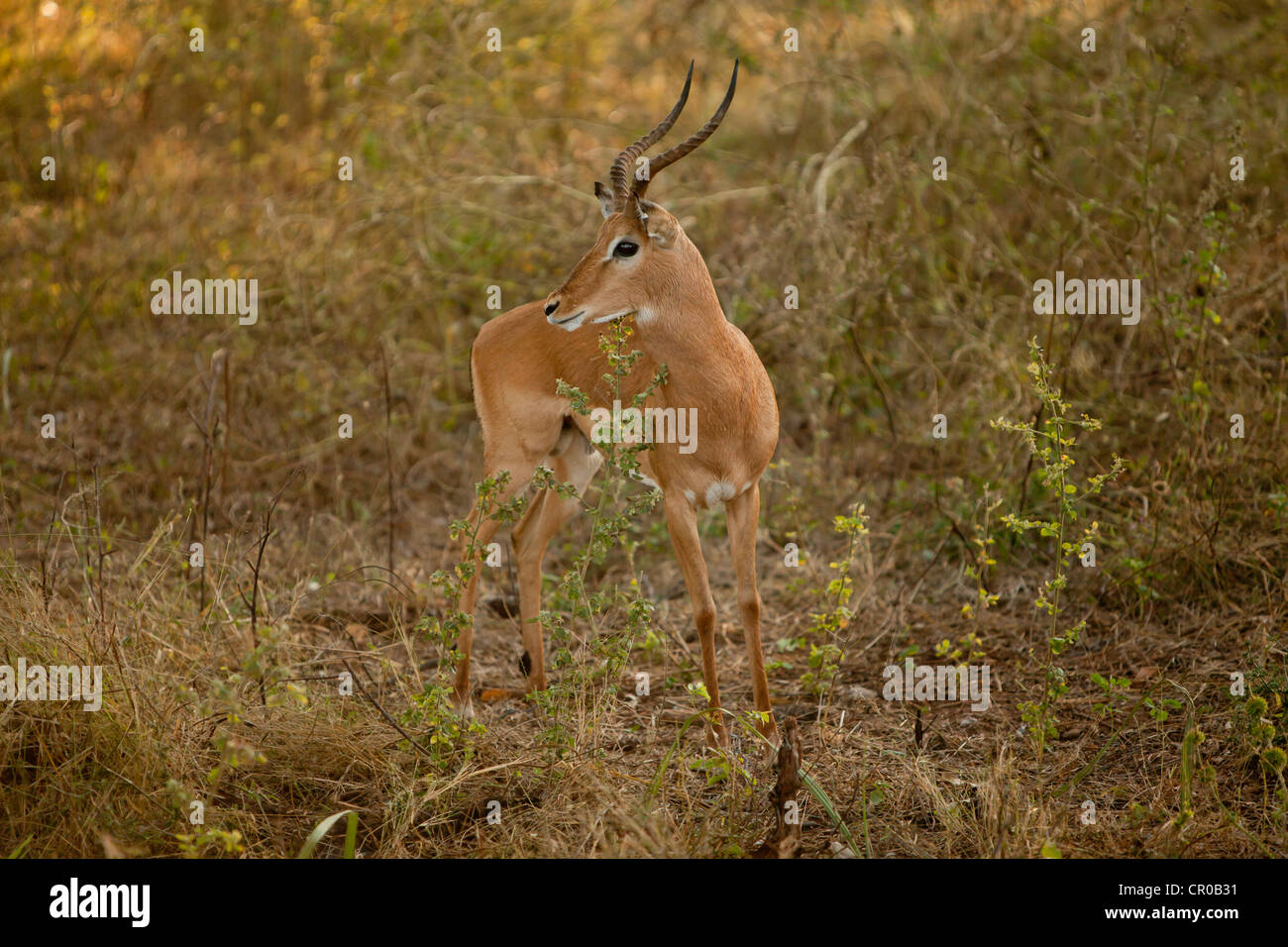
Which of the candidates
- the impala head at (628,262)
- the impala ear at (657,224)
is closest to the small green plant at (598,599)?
the impala head at (628,262)

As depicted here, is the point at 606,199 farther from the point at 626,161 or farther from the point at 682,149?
the point at 682,149

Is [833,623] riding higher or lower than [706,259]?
lower

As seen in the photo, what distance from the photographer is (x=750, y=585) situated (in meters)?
4.86

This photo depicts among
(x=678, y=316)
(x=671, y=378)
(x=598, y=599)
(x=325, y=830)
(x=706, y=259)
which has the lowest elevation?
(x=325, y=830)

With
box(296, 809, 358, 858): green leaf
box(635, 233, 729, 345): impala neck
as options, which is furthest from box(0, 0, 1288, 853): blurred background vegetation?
box(635, 233, 729, 345): impala neck

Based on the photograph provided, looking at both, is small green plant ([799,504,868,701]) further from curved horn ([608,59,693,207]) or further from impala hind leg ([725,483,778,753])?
curved horn ([608,59,693,207])

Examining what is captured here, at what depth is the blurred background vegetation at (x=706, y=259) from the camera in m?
5.89

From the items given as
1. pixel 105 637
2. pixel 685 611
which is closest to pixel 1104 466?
pixel 685 611

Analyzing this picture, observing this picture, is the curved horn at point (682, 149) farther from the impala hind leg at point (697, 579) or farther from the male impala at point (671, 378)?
the impala hind leg at point (697, 579)

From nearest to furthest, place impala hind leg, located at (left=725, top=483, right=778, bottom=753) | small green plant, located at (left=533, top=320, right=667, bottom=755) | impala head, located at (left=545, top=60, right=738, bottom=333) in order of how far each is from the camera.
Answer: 1. small green plant, located at (left=533, top=320, right=667, bottom=755)
2. impala head, located at (left=545, top=60, right=738, bottom=333)
3. impala hind leg, located at (left=725, top=483, right=778, bottom=753)

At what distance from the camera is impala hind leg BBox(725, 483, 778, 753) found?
4.83 m

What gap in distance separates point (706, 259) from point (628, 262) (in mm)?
3812

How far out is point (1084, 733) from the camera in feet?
15.9

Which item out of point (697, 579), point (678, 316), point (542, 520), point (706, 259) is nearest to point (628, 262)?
point (678, 316)
